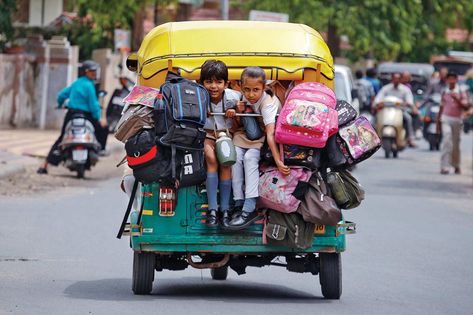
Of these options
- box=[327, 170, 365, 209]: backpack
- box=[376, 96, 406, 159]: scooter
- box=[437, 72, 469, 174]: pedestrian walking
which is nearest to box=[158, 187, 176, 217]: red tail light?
box=[327, 170, 365, 209]: backpack

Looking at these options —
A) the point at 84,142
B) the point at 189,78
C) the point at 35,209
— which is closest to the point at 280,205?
the point at 189,78

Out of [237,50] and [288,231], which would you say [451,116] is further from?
[288,231]

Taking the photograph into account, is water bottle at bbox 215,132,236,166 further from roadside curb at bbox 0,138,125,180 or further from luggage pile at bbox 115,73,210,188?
roadside curb at bbox 0,138,125,180

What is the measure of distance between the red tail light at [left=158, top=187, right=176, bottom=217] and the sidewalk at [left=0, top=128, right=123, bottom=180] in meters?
10.5

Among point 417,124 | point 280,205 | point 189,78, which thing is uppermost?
point 189,78

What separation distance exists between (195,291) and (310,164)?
1464 mm

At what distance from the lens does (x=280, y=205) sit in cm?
946

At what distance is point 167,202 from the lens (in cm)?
953

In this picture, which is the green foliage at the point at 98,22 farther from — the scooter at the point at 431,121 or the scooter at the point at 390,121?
the scooter at the point at 390,121

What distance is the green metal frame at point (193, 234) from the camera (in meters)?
9.45

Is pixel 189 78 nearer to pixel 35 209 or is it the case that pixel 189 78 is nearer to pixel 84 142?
pixel 35 209

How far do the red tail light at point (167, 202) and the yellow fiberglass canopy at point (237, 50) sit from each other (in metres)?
0.93

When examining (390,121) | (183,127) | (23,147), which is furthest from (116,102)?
(183,127)

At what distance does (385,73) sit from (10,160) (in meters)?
24.6
